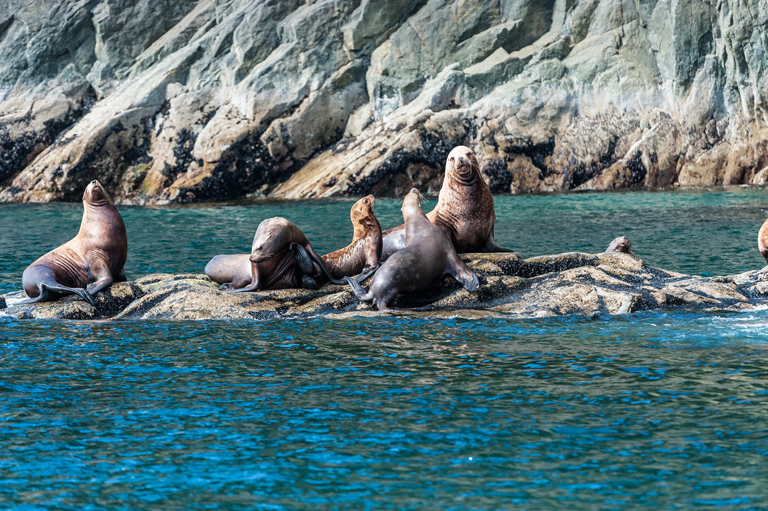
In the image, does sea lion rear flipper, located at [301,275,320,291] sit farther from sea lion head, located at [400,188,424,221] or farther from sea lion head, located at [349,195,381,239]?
sea lion head, located at [400,188,424,221]

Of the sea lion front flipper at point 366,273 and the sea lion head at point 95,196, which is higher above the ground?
the sea lion head at point 95,196

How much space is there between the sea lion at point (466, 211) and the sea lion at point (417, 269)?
2.10 feet

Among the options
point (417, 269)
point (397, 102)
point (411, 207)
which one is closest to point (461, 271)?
point (417, 269)

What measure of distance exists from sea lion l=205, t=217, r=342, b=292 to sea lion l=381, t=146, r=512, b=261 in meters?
0.99

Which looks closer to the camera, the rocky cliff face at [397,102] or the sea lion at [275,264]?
the sea lion at [275,264]

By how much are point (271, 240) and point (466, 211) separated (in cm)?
229

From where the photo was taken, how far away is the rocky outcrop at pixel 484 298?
7.57 m

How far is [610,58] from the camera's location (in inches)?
1099

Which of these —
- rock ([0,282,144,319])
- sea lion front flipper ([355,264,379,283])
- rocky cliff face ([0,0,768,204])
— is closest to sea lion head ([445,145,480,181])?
sea lion front flipper ([355,264,379,283])

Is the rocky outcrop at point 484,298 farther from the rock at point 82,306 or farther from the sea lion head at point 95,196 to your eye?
the sea lion head at point 95,196

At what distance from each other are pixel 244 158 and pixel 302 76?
159 inches

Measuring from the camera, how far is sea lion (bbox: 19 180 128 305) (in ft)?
27.3

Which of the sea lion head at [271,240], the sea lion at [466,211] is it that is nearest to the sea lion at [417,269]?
the sea lion at [466,211]

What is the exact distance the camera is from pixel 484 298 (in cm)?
795
